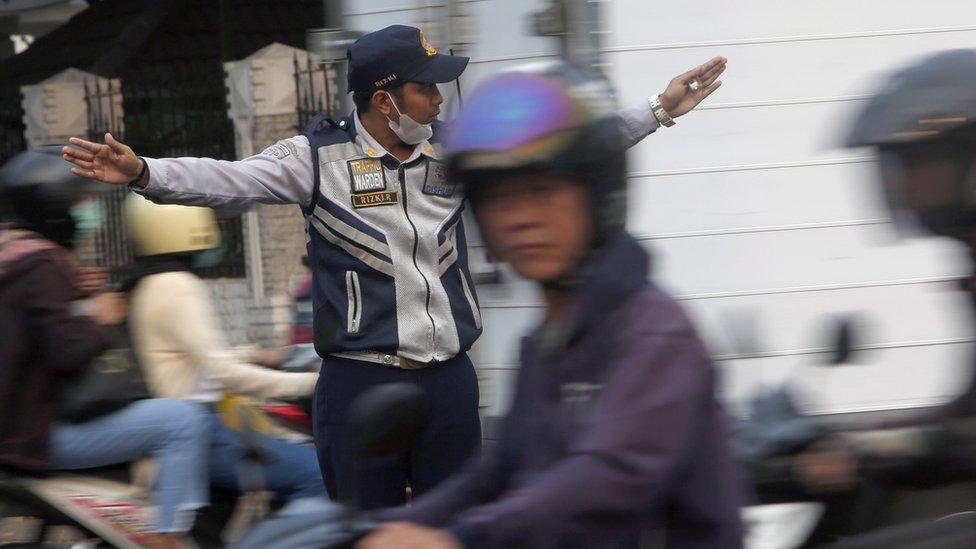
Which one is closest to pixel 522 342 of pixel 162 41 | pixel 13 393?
pixel 13 393

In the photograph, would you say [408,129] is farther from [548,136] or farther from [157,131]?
[157,131]

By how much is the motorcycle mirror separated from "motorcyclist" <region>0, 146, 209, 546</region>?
244 centimetres

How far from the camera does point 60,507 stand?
4.37m

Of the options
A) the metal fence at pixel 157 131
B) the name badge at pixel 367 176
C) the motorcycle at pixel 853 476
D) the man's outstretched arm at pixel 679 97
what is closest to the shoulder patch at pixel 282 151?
the name badge at pixel 367 176

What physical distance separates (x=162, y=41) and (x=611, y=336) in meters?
14.0

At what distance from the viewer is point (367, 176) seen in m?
4.09

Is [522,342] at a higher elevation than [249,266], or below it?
higher

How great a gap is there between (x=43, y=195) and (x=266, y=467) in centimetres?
118

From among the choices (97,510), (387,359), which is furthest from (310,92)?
(387,359)

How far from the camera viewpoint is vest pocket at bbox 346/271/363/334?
13.3 feet

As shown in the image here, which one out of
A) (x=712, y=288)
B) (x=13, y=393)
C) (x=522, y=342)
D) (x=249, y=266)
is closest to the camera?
(x=522, y=342)

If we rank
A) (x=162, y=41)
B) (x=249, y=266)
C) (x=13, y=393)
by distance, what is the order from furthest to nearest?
(x=162, y=41) → (x=249, y=266) → (x=13, y=393)

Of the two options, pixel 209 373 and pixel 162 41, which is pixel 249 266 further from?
pixel 209 373

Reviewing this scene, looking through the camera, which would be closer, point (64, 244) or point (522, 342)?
point (522, 342)
